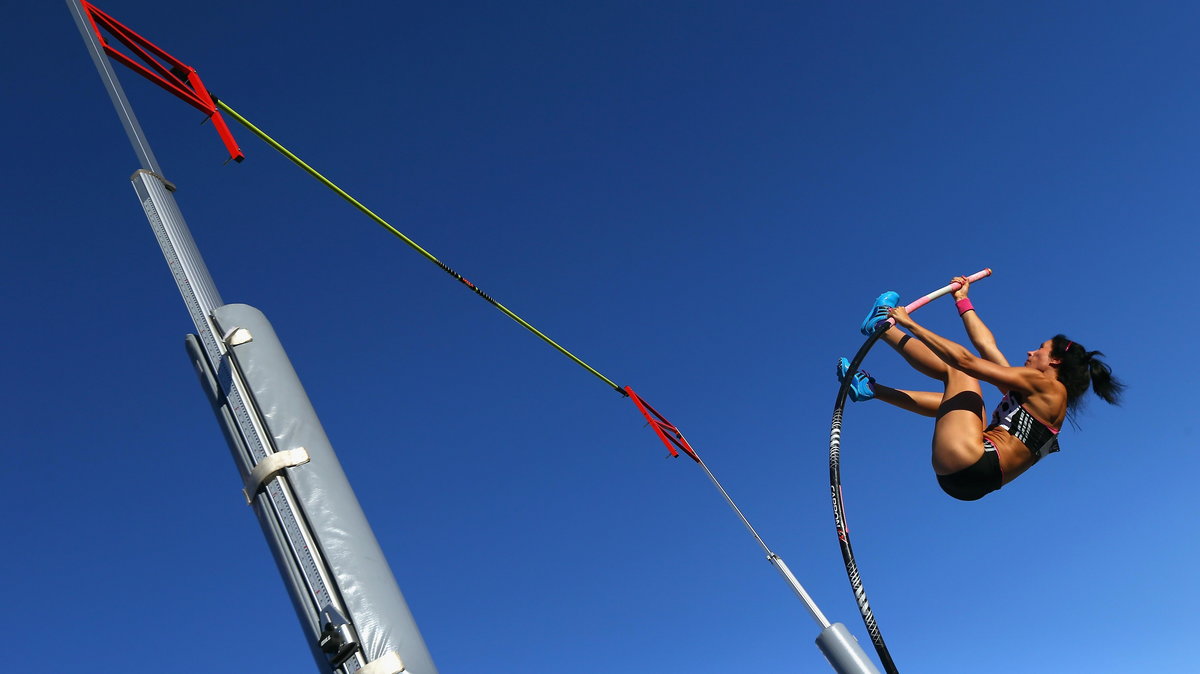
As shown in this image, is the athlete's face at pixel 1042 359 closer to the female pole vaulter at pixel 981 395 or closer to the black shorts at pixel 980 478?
the female pole vaulter at pixel 981 395

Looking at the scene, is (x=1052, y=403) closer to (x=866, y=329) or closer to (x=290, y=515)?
(x=866, y=329)

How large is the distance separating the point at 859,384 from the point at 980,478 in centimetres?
107

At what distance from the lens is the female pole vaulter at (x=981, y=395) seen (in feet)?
17.7

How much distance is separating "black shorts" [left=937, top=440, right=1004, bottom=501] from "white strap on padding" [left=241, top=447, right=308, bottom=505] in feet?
14.2

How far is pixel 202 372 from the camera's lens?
103 inches

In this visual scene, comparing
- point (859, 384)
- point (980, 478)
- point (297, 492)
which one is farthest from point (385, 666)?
point (859, 384)

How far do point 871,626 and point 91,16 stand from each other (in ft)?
16.3

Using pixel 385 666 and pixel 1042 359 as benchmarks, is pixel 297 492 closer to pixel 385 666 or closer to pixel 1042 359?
pixel 385 666

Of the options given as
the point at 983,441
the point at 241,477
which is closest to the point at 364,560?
the point at 241,477

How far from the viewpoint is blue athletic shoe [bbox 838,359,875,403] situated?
242 inches

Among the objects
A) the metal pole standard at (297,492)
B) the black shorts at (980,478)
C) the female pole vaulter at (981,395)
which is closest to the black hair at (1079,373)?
the female pole vaulter at (981,395)

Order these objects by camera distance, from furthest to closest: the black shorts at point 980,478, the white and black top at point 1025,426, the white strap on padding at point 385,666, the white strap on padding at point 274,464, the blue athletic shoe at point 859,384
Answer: the blue athletic shoe at point 859,384, the white and black top at point 1025,426, the black shorts at point 980,478, the white strap on padding at point 274,464, the white strap on padding at point 385,666

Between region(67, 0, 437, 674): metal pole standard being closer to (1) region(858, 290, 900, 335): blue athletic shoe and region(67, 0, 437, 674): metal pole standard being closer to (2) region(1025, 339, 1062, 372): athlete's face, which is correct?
(1) region(858, 290, 900, 335): blue athletic shoe

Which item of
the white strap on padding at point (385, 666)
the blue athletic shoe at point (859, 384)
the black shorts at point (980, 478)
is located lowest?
the white strap on padding at point (385, 666)
